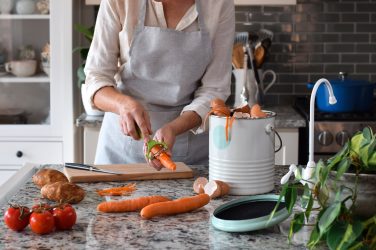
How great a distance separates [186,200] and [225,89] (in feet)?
2.54

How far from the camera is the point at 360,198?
4.93 ft

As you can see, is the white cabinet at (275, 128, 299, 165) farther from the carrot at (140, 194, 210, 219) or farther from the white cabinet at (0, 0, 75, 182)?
the carrot at (140, 194, 210, 219)

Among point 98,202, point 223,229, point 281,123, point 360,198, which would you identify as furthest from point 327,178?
point 281,123

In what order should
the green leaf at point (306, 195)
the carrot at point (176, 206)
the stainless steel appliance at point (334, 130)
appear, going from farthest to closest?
the stainless steel appliance at point (334, 130)
the carrot at point (176, 206)
the green leaf at point (306, 195)

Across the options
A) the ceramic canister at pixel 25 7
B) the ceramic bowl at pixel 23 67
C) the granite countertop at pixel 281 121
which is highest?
the ceramic canister at pixel 25 7

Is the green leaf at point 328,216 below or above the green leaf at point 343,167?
below

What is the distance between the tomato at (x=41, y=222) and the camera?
161 centimetres

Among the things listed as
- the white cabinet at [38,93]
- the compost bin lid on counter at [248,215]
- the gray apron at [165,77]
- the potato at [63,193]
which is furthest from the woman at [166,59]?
the white cabinet at [38,93]

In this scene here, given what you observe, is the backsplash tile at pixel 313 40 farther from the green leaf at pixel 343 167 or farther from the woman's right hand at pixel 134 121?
the green leaf at pixel 343 167

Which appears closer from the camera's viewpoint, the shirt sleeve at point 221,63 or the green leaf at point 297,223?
the green leaf at point 297,223

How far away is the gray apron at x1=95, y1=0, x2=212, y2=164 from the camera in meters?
2.46

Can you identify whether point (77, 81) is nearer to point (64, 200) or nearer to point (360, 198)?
point (64, 200)

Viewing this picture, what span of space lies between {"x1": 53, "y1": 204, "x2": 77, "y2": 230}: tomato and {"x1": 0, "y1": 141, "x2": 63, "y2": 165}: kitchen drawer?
2.22 metres

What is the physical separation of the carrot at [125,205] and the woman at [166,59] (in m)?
0.54
